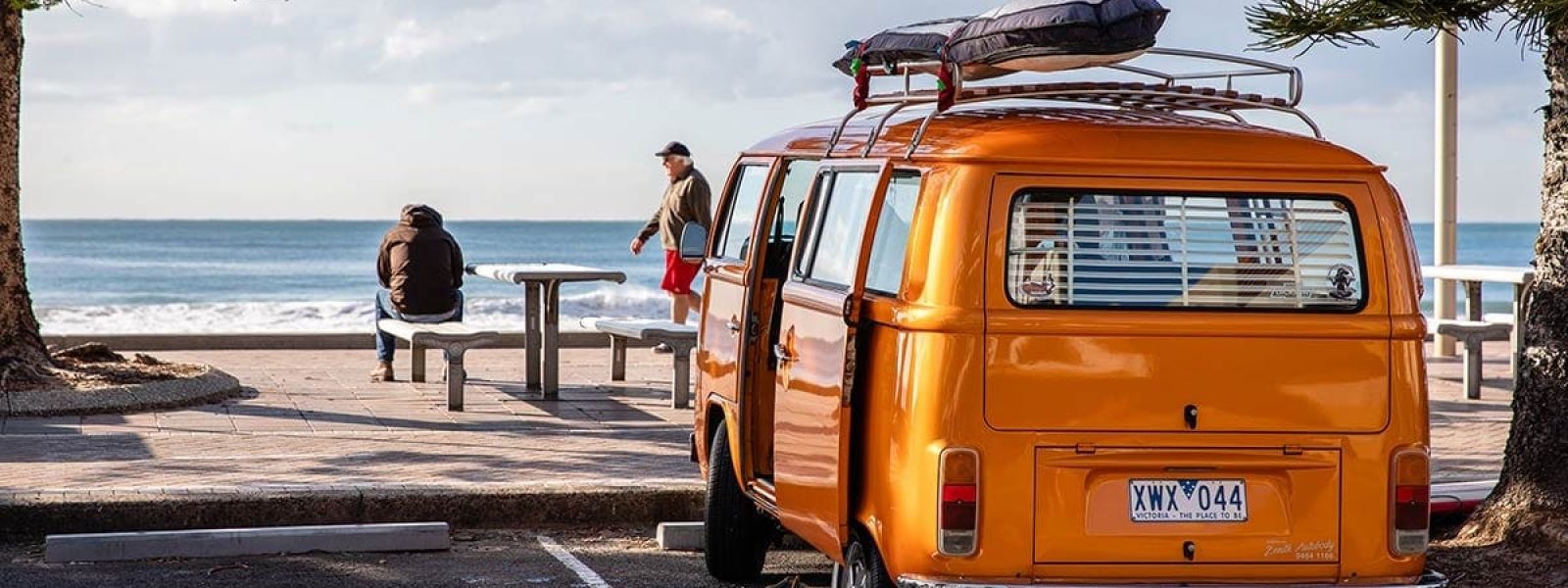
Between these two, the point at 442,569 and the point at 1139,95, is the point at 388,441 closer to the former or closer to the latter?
the point at 442,569

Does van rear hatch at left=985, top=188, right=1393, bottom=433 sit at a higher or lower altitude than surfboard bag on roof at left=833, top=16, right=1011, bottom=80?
lower

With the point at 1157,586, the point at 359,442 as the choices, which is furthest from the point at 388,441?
the point at 1157,586

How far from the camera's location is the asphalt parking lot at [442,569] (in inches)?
313

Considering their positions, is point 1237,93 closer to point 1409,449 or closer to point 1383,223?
point 1383,223

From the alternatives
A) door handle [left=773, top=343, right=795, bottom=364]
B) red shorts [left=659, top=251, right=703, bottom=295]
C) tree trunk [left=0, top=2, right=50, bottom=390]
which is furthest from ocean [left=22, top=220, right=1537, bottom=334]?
door handle [left=773, top=343, right=795, bottom=364]

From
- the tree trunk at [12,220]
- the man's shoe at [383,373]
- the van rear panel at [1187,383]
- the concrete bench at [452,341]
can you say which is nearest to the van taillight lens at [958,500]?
the van rear panel at [1187,383]

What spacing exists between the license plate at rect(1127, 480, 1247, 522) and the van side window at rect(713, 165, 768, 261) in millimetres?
2213

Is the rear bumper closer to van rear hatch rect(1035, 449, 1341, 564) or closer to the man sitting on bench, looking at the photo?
van rear hatch rect(1035, 449, 1341, 564)

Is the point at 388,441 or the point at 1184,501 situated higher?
the point at 1184,501

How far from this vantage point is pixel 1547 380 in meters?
8.10

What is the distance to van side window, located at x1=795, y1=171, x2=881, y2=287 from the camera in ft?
21.5

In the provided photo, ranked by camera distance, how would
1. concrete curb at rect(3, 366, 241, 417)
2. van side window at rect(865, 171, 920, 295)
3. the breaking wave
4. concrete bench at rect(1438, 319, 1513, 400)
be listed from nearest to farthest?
van side window at rect(865, 171, 920, 295) → concrete curb at rect(3, 366, 241, 417) → concrete bench at rect(1438, 319, 1513, 400) → the breaking wave

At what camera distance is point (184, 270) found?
2785 inches

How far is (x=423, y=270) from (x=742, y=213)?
6.68 m
